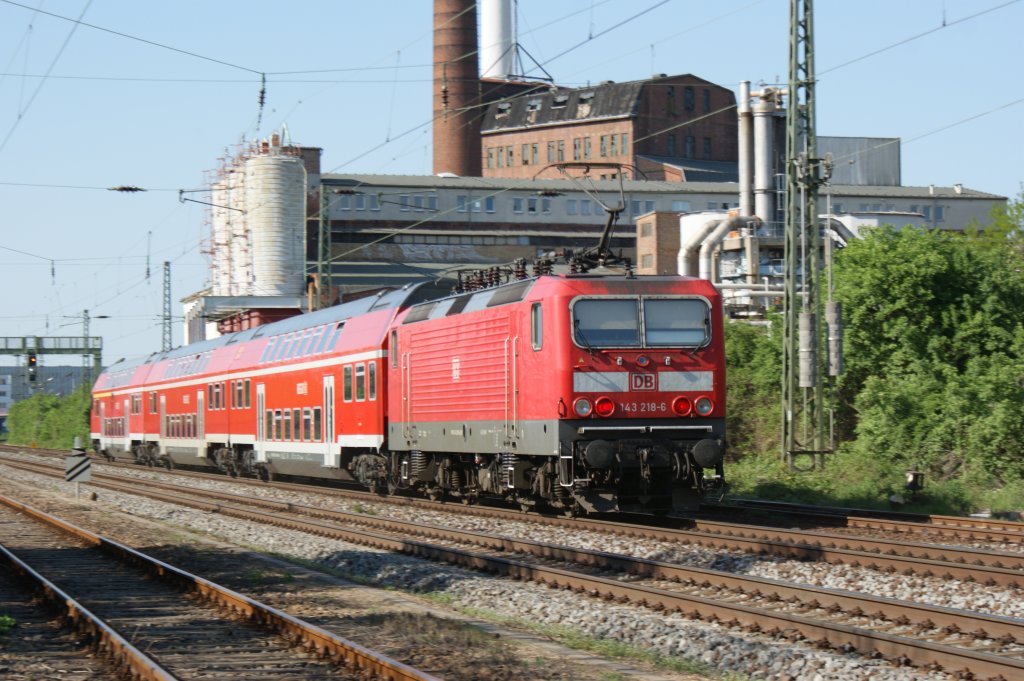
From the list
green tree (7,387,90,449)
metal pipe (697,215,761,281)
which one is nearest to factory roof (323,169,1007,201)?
metal pipe (697,215,761,281)

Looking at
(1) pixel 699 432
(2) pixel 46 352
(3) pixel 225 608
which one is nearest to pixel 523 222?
(2) pixel 46 352

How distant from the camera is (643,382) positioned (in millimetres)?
19016

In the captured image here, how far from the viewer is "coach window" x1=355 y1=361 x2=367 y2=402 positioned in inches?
1085

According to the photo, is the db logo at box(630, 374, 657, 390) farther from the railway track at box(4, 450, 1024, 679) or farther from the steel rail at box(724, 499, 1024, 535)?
the steel rail at box(724, 499, 1024, 535)

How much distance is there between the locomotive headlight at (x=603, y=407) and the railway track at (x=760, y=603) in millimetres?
2444

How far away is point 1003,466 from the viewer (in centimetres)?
2620

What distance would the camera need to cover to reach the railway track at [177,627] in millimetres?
9820

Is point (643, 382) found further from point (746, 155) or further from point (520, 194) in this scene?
point (520, 194)

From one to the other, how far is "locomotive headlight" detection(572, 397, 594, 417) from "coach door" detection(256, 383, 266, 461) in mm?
17882

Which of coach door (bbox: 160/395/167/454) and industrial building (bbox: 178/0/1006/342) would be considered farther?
industrial building (bbox: 178/0/1006/342)

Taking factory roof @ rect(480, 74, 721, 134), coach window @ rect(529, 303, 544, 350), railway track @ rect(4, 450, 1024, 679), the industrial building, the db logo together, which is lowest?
railway track @ rect(4, 450, 1024, 679)

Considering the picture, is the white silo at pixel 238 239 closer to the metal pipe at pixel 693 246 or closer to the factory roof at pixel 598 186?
the factory roof at pixel 598 186

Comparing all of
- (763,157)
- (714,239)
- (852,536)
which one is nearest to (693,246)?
(714,239)

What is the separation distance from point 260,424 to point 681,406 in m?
18.7
